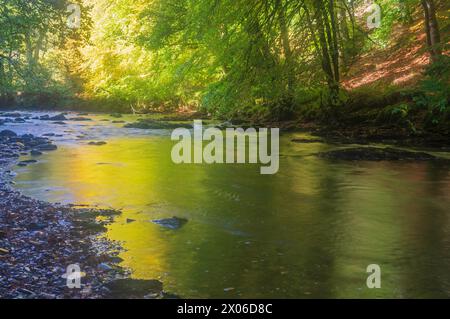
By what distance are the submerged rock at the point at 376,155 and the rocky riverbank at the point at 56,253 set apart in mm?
8559

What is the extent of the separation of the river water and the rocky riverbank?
29 centimetres

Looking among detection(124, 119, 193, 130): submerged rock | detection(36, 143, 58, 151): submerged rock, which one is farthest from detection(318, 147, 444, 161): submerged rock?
detection(124, 119, 193, 130): submerged rock

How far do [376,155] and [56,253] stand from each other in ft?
36.3

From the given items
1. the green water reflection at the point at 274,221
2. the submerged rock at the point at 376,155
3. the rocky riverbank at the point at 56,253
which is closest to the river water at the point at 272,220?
the green water reflection at the point at 274,221

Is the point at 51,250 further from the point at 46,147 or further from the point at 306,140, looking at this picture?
the point at 306,140

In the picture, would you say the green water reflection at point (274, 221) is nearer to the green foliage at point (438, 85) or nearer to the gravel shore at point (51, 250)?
the gravel shore at point (51, 250)

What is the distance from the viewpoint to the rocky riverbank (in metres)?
5.50

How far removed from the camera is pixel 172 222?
847 centimetres

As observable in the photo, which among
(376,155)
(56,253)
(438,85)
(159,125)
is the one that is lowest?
(56,253)

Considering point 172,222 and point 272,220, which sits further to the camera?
point 272,220

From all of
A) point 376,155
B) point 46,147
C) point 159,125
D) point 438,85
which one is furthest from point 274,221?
point 159,125

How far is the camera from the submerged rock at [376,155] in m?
15.3

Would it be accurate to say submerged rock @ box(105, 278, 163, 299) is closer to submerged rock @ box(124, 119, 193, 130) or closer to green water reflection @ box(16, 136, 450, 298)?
green water reflection @ box(16, 136, 450, 298)
